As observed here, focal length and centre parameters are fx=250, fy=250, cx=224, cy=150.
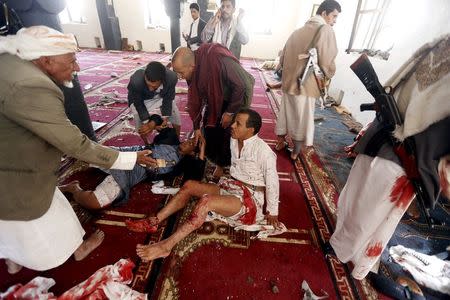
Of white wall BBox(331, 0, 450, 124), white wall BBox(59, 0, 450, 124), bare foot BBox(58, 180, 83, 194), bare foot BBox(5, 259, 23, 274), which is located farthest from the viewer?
white wall BBox(59, 0, 450, 124)

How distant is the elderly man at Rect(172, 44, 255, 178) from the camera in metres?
2.18

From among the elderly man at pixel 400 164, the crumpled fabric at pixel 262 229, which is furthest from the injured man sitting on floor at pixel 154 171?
the elderly man at pixel 400 164

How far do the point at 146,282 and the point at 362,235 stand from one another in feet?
4.41

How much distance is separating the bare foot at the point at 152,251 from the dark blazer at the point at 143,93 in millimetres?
1666

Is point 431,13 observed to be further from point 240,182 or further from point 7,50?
point 7,50

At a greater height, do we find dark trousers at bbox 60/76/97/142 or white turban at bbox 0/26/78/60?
white turban at bbox 0/26/78/60

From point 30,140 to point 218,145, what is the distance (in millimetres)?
1650

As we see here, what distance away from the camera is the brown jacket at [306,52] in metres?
2.52

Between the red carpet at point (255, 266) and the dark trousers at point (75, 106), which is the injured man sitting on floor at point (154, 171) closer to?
the red carpet at point (255, 266)

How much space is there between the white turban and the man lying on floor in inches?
45.1

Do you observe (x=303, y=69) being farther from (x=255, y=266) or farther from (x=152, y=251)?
(x=152, y=251)

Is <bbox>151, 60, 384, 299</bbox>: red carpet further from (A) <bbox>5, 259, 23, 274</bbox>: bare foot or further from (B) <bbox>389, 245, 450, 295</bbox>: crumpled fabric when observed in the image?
(A) <bbox>5, 259, 23, 274</bbox>: bare foot

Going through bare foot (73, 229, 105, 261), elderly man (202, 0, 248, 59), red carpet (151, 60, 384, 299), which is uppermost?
→ elderly man (202, 0, 248, 59)

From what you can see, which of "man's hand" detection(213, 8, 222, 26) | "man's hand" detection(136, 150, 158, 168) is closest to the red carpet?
"man's hand" detection(136, 150, 158, 168)
